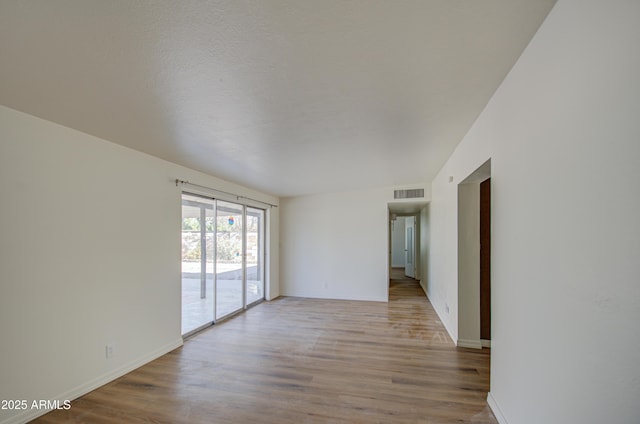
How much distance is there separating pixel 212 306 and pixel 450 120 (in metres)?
4.40

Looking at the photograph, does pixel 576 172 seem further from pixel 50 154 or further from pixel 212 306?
pixel 212 306

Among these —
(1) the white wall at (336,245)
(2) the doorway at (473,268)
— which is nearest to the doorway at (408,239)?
(1) the white wall at (336,245)

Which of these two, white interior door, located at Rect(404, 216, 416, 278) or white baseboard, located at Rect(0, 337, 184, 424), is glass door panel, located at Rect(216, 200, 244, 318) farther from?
white interior door, located at Rect(404, 216, 416, 278)

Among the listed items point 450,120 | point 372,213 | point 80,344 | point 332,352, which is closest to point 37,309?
point 80,344

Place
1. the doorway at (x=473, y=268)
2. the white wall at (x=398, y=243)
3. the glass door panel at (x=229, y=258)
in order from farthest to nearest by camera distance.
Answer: the white wall at (x=398, y=243), the glass door panel at (x=229, y=258), the doorway at (x=473, y=268)

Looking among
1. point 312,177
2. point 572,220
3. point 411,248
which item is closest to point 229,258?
point 312,177

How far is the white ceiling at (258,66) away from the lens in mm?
1254

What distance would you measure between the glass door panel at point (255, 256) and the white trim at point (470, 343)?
3943 mm

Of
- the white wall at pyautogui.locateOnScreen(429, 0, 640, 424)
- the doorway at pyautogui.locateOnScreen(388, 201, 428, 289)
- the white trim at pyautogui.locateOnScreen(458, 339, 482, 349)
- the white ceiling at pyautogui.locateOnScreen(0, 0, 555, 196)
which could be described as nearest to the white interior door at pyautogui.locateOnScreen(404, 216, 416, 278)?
the doorway at pyautogui.locateOnScreen(388, 201, 428, 289)

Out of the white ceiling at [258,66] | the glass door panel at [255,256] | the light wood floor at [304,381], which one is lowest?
the light wood floor at [304,381]

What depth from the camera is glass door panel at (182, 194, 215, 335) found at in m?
4.24

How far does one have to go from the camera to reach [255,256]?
6.13 meters

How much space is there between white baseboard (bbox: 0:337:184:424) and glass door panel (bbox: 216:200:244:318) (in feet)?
4.09

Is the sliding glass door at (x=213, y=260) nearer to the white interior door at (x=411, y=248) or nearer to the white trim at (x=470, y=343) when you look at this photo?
the white trim at (x=470, y=343)
